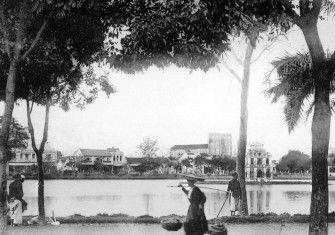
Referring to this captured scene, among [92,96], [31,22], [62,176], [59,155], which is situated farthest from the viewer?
[59,155]

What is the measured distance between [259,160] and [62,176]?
55884mm

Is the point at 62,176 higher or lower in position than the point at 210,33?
lower

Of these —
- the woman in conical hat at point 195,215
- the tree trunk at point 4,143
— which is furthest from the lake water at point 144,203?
the tree trunk at point 4,143

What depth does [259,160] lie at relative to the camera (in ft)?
404

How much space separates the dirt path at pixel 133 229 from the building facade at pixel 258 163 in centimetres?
10811

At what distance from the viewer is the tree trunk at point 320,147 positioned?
30.3 ft

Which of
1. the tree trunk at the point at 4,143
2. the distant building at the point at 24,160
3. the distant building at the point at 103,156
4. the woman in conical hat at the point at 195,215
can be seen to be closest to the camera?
the woman in conical hat at the point at 195,215

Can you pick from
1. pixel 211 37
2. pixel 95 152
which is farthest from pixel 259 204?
pixel 95 152

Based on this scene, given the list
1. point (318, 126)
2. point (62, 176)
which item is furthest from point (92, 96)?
point (62, 176)

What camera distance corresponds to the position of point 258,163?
12281cm

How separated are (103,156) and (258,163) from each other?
41.2 meters

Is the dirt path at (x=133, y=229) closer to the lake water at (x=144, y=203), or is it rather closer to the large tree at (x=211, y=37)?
the lake water at (x=144, y=203)

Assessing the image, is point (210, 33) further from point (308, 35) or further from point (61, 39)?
point (61, 39)

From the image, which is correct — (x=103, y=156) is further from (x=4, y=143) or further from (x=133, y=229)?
(x=4, y=143)
